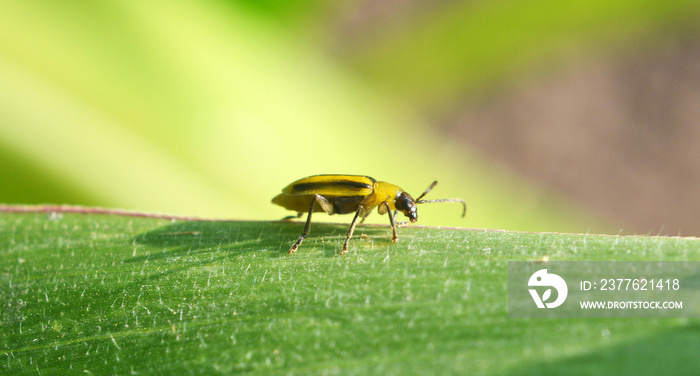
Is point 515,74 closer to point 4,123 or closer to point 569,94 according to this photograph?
point 569,94

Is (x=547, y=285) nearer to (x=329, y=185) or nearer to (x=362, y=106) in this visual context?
(x=329, y=185)

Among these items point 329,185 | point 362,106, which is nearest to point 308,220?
point 329,185

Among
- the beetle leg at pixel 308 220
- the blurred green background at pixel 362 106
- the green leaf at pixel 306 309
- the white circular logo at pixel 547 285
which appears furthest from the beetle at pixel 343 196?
the white circular logo at pixel 547 285

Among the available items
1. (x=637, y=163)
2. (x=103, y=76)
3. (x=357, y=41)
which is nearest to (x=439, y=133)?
(x=357, y=41)

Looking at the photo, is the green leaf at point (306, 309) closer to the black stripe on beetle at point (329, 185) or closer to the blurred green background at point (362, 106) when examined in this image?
the black stripe on beetle at point (329, 185)

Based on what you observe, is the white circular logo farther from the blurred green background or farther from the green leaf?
the blurred green background

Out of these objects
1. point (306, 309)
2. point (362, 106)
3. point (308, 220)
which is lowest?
point (306, 309)
